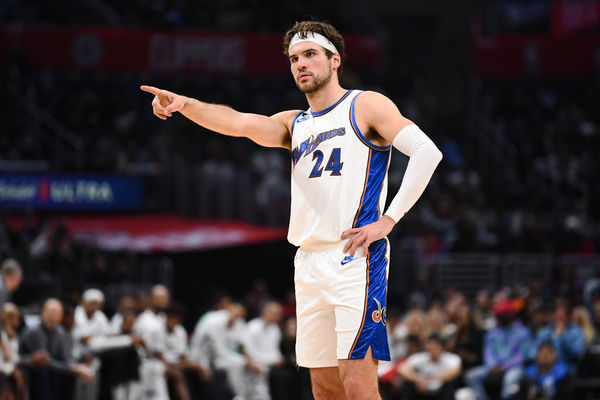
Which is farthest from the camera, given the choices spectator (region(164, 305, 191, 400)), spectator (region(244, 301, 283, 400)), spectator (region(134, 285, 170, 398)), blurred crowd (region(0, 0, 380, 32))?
blurred crowd (region(0, 0, 380, 32))

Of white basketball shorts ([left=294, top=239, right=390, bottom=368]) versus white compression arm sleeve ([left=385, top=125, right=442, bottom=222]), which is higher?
white compression arm sleeve ([left=385, top=125, right=442, bottom=222])

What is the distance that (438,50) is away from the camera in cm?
2797

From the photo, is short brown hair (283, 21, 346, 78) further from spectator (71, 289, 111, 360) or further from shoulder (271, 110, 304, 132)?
spectator (71, 289, 111, 360)

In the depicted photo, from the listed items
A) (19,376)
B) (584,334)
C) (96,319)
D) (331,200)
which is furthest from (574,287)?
(331,200)

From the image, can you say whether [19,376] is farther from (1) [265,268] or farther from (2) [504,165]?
(2) [504,165]

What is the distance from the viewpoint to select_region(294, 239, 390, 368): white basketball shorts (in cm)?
479

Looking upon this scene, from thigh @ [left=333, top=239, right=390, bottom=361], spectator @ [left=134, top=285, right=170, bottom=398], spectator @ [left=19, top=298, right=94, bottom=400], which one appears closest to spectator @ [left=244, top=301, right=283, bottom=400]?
spectator @ [left=134, top=285, right=170, bottom=398]

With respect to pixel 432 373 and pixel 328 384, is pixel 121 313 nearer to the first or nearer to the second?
pixel 432 373

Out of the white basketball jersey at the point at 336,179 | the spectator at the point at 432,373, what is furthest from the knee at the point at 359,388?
the spectator at the point at 432,373

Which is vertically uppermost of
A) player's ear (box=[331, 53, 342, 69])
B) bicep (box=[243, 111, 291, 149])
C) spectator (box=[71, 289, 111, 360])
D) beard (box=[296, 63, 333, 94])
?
player's ear (box=[331, 53, 342, 69])

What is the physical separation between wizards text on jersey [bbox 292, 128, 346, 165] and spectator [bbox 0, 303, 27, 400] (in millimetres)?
6057

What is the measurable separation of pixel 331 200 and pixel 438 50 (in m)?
23.8

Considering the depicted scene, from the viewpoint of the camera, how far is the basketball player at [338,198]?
477 cm

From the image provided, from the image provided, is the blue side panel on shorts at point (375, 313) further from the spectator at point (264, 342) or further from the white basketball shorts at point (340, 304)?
the spectator at point (264, 342)
